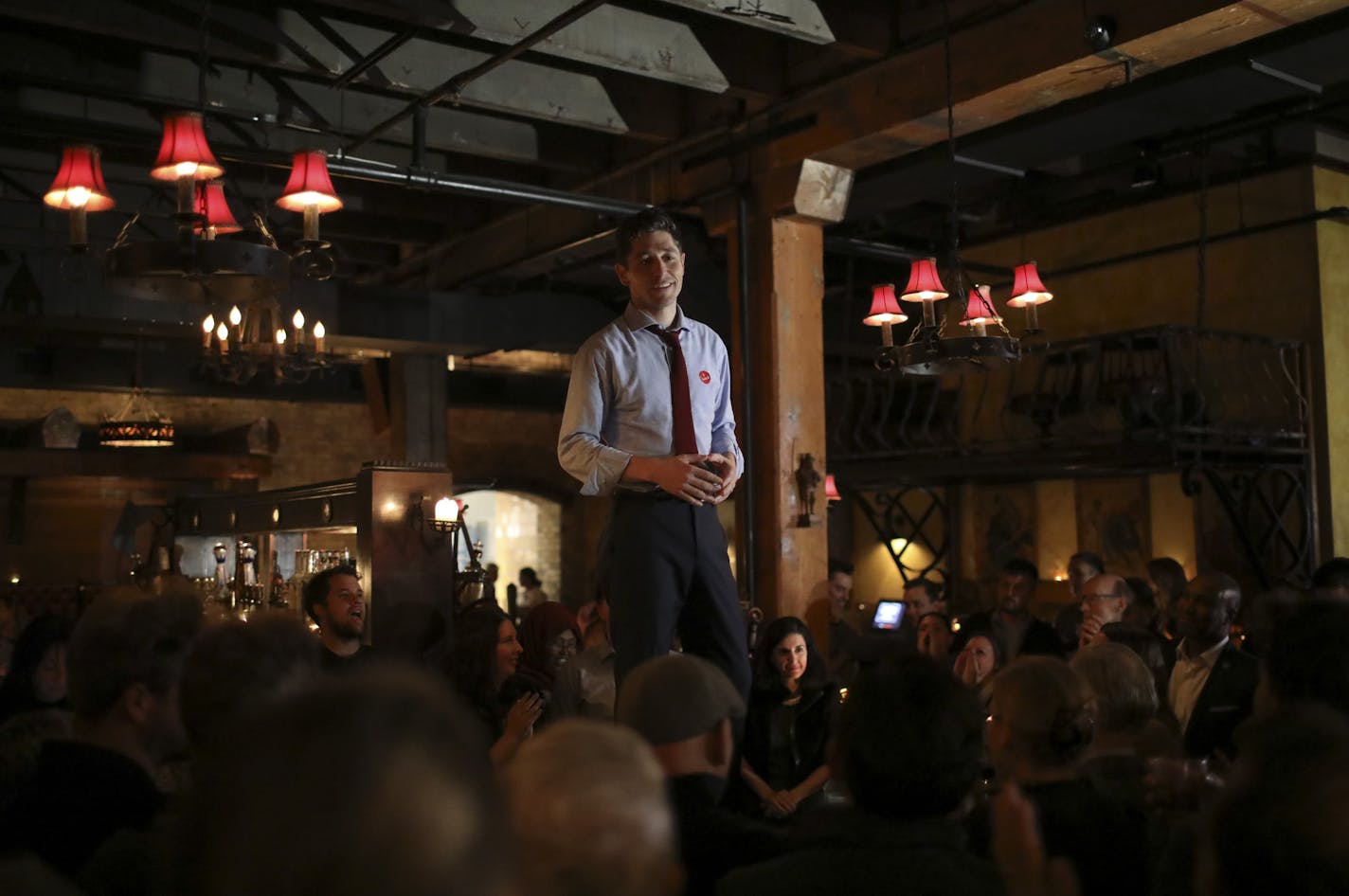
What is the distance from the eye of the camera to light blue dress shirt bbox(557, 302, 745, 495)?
2844 mm

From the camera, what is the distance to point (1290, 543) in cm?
1020

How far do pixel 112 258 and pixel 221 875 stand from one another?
5033 millimetres

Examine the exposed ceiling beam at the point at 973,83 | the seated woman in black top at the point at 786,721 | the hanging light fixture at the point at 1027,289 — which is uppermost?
the exposed ceiling beam at the point at 973,83

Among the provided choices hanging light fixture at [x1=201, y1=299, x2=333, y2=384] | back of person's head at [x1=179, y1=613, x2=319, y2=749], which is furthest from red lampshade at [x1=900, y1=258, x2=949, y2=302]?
back of person's head at [x1=179, y1=613, x2=319, y2=749]

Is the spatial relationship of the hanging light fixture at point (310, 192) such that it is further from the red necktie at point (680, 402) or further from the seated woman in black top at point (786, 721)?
the red necktie at point (680, 402)

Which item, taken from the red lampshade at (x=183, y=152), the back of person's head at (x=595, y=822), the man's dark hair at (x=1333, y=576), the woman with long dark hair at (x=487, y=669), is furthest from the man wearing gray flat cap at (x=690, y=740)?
the man's dark hair at (x=1333, y=576)

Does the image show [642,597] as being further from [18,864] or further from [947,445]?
[947,445]

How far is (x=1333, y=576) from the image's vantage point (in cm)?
527

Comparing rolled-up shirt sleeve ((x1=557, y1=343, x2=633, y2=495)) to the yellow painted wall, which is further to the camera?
the yellow painted wall

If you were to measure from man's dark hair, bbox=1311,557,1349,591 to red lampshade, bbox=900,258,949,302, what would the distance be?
6.91 ft

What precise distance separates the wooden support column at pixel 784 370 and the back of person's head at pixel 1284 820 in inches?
239

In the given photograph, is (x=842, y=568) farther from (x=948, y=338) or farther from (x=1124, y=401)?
(x=948, y=338)

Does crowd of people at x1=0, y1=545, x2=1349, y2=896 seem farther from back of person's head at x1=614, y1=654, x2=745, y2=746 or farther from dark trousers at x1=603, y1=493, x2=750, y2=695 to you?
dark trousers at x1=603, y1=493, x2=750, y2=695

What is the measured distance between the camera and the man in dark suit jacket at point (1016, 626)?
6.31 metres
